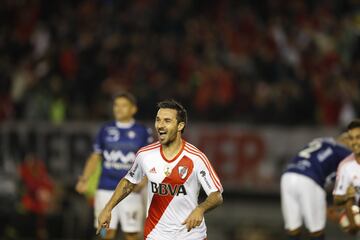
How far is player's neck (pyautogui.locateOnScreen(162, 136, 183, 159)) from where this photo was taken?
10.1 m

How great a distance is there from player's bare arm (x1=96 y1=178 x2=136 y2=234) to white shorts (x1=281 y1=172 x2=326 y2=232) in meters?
3.84

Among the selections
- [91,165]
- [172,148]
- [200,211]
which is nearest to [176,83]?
[91,165]

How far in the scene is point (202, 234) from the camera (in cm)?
1023

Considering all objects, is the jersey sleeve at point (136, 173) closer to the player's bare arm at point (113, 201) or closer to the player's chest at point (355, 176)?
the player's bare arm at point (113, 201)

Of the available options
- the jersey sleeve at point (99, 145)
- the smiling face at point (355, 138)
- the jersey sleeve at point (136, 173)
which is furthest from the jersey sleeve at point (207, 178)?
the jersey sleeve at point (99, 145)

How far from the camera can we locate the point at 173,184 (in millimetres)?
10133

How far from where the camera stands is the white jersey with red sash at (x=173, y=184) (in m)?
10.1

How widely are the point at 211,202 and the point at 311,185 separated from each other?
3954 mm

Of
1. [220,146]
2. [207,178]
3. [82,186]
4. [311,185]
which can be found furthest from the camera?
[220,146]

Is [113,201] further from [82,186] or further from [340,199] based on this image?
[82,186]

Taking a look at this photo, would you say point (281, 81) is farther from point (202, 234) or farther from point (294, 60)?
point (202, 234)

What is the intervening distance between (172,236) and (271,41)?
1217 cm

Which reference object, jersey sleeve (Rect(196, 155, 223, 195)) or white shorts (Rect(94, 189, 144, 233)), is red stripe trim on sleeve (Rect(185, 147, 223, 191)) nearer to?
jersey sleeve (Rect(196, 155, 223, 195))

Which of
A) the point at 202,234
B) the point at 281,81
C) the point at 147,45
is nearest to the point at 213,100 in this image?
the point at 281,81
